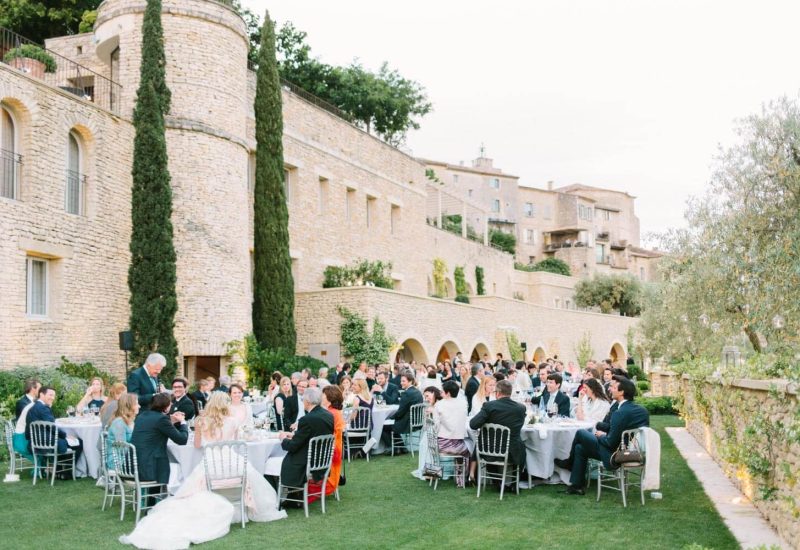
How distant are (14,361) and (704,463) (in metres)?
12.3

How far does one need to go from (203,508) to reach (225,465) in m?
0.45

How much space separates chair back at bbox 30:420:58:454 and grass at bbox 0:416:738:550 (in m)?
0.47

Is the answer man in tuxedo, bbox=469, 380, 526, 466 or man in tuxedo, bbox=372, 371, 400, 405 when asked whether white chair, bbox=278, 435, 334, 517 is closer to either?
man in tuxedo, bbox=469, 380, 526, 466

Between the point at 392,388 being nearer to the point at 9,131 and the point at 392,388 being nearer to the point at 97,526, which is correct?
the point at 97,526

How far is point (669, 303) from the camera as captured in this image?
18781 millimetres

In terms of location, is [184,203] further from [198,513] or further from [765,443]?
[765,443]

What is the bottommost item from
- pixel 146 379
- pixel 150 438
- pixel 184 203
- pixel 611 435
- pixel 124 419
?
pixel 611 435

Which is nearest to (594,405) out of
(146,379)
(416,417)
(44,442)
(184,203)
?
(416,417)

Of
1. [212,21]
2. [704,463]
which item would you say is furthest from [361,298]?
[704,463]

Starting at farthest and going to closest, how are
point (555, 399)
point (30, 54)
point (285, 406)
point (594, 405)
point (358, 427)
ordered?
point (30, 54) → point (358, 427) → point (555, 399) → point (285, 406) → point (594, 405)

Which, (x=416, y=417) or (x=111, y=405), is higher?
(x=111, y=405)

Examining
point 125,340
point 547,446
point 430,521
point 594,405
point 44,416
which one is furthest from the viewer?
point 125,340

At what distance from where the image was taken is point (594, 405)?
10.2 meters

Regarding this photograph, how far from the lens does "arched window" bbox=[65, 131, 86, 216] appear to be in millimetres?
16656
